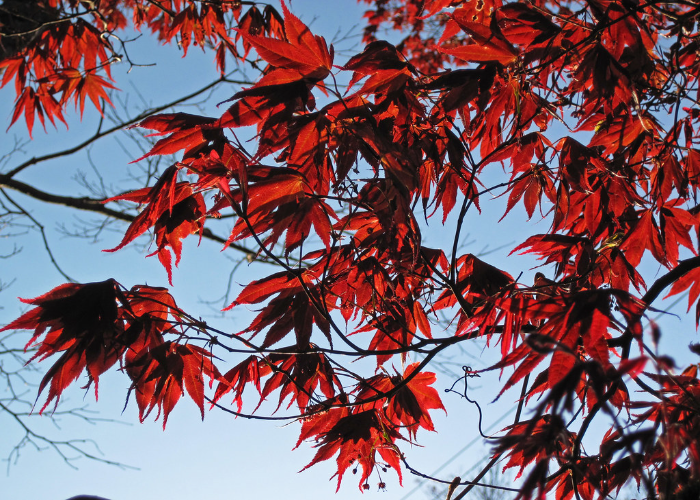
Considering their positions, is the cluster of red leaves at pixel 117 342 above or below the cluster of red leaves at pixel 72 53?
below

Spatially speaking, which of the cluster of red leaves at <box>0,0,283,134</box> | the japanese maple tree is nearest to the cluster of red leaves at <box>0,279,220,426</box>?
the japanese maple tree

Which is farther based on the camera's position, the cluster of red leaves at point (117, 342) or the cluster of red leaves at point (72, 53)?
the cluster of red leaves at point (72, 53)

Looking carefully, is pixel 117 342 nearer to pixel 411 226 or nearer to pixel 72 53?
pixel 411 226

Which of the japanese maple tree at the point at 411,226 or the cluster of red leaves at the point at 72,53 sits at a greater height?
the cluster of red leaves at the point at 72,53

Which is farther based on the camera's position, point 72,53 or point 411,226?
point 72,53

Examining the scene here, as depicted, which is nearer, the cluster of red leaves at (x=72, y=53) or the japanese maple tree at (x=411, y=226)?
the japanese maple tree at (x=411, y=226)

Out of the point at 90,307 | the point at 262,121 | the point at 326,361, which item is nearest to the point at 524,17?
the point at 262,121

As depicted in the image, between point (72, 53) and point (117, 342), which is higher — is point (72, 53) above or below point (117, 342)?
above

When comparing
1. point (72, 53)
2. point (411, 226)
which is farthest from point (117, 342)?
point (72, 53)

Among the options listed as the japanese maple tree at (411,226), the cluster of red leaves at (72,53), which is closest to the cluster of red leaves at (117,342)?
the japanese maple tree at (411,226)

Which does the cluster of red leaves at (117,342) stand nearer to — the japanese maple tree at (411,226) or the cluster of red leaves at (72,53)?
the japanese maple tree at (411,226)

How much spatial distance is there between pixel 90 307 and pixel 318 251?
0.60 m

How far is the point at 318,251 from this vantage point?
1459 mm

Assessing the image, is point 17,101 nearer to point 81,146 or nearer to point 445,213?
point 81,146
